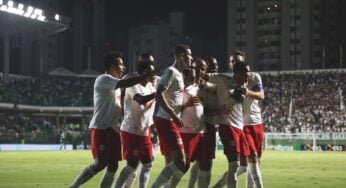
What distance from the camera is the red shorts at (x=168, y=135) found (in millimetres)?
10102

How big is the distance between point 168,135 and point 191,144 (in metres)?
0.61

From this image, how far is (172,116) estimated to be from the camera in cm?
986

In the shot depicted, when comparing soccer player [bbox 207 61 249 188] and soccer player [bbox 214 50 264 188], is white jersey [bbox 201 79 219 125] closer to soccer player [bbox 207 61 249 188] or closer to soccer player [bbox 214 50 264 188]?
soccer player [bbox 207 61 249 188]

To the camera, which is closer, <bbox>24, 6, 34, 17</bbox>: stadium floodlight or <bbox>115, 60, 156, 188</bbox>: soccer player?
<bbox>115, 60, 156, 188</bbox>: soccer player

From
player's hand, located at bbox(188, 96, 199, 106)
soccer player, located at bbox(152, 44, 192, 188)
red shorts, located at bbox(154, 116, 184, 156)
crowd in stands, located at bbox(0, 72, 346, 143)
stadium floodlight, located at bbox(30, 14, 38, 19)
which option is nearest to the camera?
soccer player, located at bbox(152, 44, 192, 188)

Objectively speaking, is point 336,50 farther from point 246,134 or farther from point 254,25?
point 246,134

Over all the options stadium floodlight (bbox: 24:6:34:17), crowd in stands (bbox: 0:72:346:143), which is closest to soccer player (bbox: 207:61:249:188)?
stadium floodlight (bbox: 24:6:34:17)

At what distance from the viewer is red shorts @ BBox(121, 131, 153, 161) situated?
10.6m

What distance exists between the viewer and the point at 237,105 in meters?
11.3

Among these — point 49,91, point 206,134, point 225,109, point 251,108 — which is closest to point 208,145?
point 206,134

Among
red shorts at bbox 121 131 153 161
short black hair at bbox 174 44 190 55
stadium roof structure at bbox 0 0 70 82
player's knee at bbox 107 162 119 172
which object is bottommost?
player's knee at bbox 107 162 119 172

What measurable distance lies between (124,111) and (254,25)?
119m

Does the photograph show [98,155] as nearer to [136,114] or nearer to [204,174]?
[136,114]

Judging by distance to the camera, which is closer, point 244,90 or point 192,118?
point 192,118
